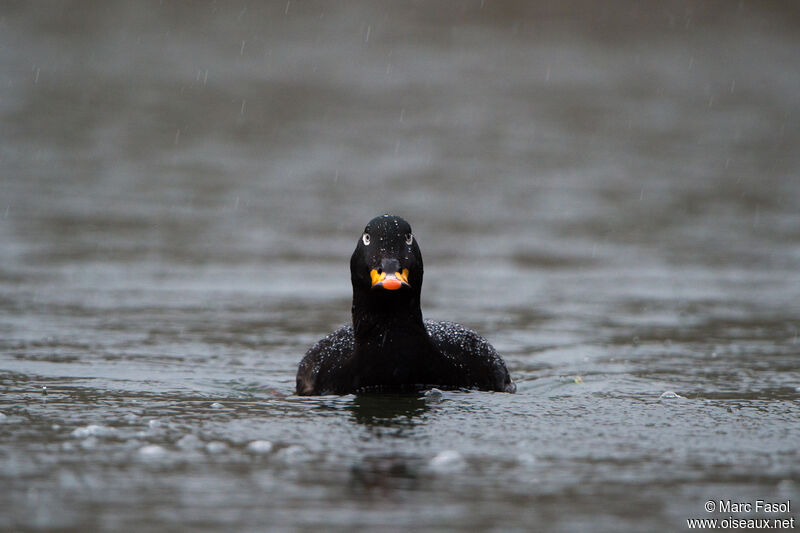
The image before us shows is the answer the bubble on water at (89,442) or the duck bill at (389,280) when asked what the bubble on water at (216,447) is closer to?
the bubble on water at (89,442)

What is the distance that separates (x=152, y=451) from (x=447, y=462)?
4.45 feet

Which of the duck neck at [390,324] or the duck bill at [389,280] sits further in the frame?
the duck neck at [390,324]

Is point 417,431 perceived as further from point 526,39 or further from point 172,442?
point 526,39

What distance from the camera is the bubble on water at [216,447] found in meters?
5.51

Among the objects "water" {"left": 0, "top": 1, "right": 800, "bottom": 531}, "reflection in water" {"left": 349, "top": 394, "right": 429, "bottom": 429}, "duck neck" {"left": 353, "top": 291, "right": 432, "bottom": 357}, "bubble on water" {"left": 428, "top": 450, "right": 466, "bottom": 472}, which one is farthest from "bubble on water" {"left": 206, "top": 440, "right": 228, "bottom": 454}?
"duck neck" {"left": 353, "top": 291, "right": 432, "bottom": 357}

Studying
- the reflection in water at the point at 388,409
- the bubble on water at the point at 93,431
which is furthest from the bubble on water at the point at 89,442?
the reflection in water at the point at 388,409

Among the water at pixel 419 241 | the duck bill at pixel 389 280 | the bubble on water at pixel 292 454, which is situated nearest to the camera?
the water at pixel 419 241

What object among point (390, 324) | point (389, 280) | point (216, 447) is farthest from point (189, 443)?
point (390, 324)

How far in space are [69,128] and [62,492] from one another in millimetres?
18044

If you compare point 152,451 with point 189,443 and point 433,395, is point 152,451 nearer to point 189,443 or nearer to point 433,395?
point 189,443

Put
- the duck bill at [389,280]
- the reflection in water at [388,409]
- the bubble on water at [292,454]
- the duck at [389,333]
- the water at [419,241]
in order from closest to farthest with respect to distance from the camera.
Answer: the water at [419,241] < the bubble on water at [292,454] < the reflection in water at [388,409] < the duck bill at [389,280] < the duck at [389,333]

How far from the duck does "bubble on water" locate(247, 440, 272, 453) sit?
1.25 m

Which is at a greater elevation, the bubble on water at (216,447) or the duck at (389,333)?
the duck at (389,333)

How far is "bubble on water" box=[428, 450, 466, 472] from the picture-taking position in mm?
5188
